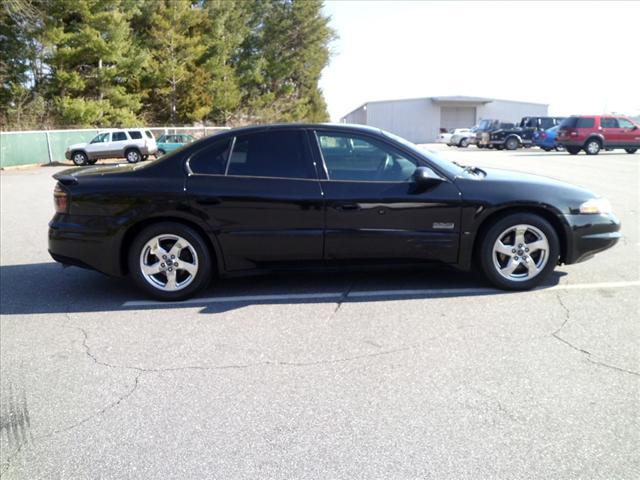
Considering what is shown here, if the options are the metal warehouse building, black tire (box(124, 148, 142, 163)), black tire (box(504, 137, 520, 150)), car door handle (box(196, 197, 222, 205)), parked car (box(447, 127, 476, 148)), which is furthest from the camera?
the metal warehouse building

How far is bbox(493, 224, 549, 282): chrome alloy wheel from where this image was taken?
5.03 m

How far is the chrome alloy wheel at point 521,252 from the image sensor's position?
198 inches

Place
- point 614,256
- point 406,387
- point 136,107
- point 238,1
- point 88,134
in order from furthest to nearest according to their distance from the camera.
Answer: point 238,1
point 136,107
point 88,134
point 614,256
point 406,387

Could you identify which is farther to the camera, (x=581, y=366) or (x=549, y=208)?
(x=549, y=208)

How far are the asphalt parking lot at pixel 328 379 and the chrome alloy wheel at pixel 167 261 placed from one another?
216 mm

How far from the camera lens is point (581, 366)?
141 inches

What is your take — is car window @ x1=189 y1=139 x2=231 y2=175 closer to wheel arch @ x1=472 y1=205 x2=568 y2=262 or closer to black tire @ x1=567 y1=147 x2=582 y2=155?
wheel arch @ x1=472 y1=205 x2=568 y2=262

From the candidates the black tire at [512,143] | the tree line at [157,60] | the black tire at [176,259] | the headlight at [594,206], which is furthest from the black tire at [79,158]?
the headlight at [594,206]

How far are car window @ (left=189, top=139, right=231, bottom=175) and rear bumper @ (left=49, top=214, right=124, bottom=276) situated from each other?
0.92 metres

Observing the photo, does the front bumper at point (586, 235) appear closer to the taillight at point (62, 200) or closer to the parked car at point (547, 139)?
the taillight at point (62, 200)

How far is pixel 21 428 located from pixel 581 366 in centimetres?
336

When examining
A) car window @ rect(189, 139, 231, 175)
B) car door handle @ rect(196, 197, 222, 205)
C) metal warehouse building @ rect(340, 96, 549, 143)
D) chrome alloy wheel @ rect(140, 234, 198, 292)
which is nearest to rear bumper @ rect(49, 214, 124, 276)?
chrome alloy wheel @ rect(140, 234, 198, 292)

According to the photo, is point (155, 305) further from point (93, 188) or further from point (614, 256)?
point (614, 256)

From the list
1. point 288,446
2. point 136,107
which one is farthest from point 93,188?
point 136,107
